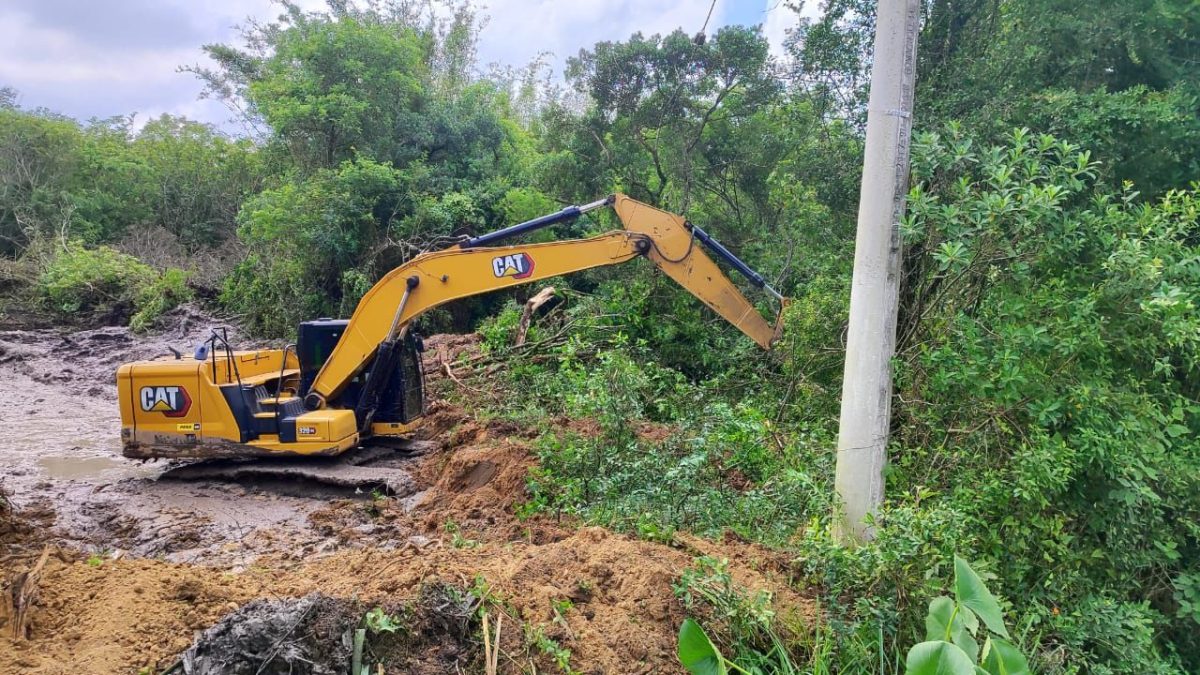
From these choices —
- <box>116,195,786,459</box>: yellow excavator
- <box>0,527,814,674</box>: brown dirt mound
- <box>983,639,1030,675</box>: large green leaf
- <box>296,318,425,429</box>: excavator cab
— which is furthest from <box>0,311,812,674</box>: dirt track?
<box>983,639,1030,675</box>: large green leaf

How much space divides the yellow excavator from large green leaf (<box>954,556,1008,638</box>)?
5170 millimetres

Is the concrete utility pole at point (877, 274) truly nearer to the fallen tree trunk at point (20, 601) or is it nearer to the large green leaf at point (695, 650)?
the large green leaf at point (695, 650)

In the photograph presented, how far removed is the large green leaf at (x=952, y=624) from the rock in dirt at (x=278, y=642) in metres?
2.46

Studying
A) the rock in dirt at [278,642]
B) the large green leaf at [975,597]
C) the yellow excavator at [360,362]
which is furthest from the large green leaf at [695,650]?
the yellow excavator at [360,362]

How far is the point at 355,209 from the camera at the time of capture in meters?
15.6

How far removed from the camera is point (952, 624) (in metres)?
2.73

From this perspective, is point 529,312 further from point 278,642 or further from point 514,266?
point 278,642

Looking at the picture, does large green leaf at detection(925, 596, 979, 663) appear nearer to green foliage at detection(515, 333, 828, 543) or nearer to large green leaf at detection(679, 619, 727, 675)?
large green leaf at detection(679, 619, 727, 675)

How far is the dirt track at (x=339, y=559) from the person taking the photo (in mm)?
3316

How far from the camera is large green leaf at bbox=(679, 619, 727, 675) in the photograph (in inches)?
115

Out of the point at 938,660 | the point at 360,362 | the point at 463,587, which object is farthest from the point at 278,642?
the point at 360,362

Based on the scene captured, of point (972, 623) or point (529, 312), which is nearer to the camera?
point (972, 623)

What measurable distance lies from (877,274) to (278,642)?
3384mm

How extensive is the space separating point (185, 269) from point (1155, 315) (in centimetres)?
2406
